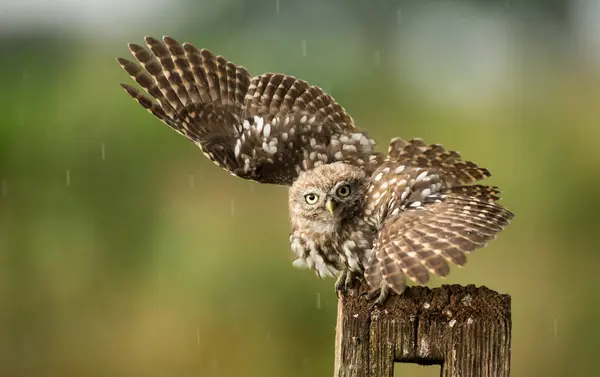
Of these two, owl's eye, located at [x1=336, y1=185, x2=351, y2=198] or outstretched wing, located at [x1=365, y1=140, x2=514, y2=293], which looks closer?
outstretched wing, located at [x1=365, y1=140, x2=514, y2=293]

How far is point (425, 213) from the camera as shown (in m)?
3.70

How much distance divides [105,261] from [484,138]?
3.88 metres

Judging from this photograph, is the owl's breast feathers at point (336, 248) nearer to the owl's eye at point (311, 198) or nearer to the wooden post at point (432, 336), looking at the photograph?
the owl's eye at point (311, 198)

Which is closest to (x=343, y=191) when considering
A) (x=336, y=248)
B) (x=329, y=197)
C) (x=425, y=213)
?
(x=329, y=197)

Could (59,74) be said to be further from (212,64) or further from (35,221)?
(212,64)

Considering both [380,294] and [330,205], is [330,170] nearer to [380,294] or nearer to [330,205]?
[330,205]

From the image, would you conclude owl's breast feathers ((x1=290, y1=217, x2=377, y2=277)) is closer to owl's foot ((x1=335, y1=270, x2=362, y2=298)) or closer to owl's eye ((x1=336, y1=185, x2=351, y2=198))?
owl's foot ((x1=335, y1=270, x2=362, y2=298))

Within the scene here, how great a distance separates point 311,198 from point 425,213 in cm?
66

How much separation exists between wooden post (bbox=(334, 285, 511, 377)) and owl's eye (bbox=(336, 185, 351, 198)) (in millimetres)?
1106

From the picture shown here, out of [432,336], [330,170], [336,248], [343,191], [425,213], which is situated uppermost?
[330,170]

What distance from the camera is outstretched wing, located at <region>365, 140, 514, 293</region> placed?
3309 millimetres

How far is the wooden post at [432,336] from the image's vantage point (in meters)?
2.97

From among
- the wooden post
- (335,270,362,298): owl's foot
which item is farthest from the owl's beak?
Answer: the wooden post

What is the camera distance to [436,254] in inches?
131
